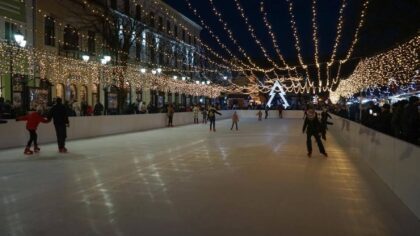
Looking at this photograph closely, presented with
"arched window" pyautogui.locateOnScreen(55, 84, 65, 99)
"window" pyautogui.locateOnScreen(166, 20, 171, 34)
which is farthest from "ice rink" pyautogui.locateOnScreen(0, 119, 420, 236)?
"window" pyautogui.locateOnScreen(166, 20, 171, 34)

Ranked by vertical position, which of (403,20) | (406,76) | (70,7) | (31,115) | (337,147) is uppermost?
(70,7)

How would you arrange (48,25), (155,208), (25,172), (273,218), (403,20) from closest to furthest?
(273,218), (155,208), (25,172), (403,20), (48,25)

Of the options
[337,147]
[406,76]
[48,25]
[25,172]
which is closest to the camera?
[25,172]

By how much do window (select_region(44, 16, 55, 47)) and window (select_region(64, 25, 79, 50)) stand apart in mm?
1128

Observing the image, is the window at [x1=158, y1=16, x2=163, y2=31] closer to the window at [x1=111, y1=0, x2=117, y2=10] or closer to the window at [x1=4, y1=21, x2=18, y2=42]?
the window at [x1=111, y1=0, x2=117, y2=10]

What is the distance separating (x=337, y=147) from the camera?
16594 mm

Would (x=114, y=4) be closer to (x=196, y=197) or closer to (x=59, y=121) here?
(x=59, y=121)

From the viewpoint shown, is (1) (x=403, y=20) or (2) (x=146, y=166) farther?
(1) (x=403, y=20)

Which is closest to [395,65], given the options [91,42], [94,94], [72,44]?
[72,44]

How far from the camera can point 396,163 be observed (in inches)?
298

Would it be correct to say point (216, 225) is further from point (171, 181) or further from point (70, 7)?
point (70, 7)

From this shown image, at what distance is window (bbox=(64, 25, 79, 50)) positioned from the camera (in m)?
30.8

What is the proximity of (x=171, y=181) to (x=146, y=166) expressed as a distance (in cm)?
229

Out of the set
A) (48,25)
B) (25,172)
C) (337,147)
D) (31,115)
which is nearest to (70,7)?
(48,25)
